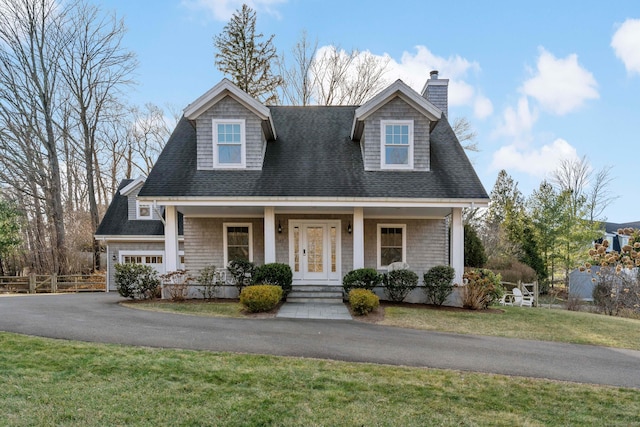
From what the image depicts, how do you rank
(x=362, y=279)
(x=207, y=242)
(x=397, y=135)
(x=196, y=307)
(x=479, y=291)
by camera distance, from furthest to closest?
(x=207, y=242) < (x=397, y=135) < (x=362, y=279) < (x=479, y=291) < (x=196, y=307)

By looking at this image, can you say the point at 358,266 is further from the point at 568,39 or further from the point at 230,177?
the point at 568,39

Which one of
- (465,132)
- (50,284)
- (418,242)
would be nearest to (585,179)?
(465,132)

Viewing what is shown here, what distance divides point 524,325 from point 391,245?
516 cm

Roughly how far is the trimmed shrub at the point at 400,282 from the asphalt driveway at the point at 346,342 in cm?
295

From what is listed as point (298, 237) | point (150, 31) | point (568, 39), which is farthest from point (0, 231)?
point (568, 39)

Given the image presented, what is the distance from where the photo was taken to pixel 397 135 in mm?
12086

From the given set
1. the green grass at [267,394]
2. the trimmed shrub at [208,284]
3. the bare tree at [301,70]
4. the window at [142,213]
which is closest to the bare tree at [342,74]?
the bare tree at [301,70]

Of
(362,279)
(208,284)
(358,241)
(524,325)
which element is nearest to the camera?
(524,325)

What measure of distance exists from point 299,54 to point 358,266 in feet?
66.4

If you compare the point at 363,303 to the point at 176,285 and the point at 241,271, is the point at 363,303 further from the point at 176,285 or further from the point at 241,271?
the point at 176,285

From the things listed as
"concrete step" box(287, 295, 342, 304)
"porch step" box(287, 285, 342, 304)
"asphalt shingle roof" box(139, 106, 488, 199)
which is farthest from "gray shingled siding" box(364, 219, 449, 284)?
"concrete step" box(287, 295, 342, 304)

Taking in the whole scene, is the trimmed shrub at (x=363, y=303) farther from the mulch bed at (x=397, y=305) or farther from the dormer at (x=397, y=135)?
the dormer at (x=397, y=135)

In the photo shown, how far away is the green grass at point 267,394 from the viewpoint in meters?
3.59

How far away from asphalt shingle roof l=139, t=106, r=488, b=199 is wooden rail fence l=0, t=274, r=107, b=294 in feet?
36.8
